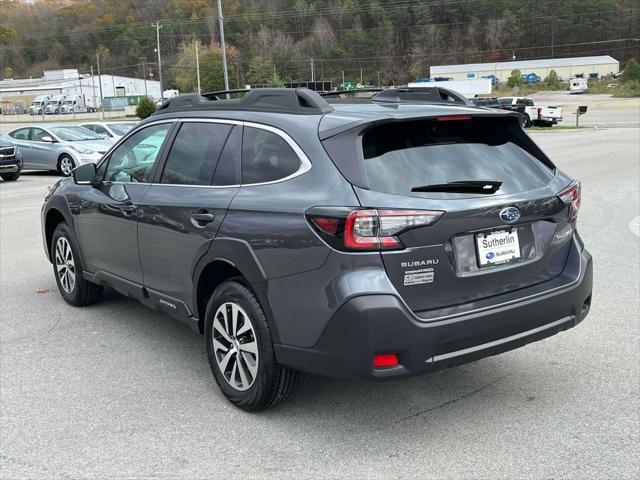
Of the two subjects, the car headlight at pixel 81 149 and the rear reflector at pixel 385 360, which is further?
the car headlight at pixel 81 149

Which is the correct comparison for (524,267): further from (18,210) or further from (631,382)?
(18,210)

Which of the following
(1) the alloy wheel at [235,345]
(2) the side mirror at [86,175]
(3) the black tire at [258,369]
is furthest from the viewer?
(2) the side mirror at [86,175]

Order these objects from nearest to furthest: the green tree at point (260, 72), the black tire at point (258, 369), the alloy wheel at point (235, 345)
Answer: the black tire at point (258, 369) < the alloy wheel at point (235, 345) < the green tree at point (260, 72)

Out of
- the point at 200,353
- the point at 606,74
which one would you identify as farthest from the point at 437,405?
the point at 606,74

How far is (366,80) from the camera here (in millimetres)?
162125

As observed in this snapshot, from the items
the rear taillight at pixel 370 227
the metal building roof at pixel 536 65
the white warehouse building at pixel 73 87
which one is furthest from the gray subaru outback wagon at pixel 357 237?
the metal building roof at pixel 536 65

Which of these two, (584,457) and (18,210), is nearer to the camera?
(584,457)

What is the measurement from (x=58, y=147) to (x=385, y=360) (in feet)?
61.9

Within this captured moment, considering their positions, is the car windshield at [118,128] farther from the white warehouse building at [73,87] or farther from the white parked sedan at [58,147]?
the white warehouse building at [73,87]

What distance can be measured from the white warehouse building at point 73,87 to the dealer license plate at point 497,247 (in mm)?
125422

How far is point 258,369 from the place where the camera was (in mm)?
3781

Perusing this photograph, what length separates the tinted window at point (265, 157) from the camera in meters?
3.74

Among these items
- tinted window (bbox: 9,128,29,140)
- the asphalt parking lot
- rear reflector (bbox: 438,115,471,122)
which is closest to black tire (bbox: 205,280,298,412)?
the asphalt parking lot

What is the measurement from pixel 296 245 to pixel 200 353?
194 centimetres
